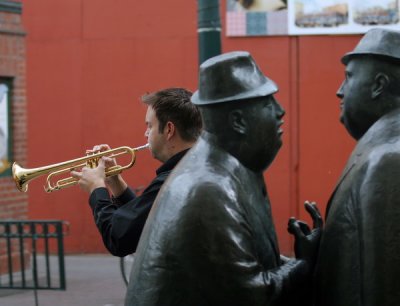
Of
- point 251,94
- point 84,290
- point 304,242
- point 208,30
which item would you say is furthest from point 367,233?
point 84,290

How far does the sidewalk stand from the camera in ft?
31.5

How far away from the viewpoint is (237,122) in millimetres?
2809

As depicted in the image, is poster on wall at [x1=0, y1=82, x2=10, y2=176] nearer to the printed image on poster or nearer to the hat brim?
the printed image on poster

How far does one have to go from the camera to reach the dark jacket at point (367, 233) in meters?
2.75

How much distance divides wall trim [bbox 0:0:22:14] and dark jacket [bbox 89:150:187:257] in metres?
7.07

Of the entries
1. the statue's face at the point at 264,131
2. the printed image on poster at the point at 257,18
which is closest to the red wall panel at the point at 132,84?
the printed image on poster at the point at 257,18

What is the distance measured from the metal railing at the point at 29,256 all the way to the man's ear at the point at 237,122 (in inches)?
224

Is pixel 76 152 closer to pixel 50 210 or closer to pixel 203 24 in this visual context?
pixel 50 210

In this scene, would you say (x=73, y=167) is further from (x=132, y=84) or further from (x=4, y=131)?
(x=132, y=84)

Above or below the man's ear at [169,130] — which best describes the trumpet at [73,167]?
below

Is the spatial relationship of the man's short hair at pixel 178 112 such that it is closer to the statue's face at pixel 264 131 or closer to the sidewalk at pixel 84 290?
the statue's face at pixel 264 131

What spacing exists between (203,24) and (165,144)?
118 inches

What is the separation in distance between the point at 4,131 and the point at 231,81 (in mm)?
8461

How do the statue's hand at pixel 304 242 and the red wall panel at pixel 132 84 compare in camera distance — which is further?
the red wall panel at pixel 132 84
